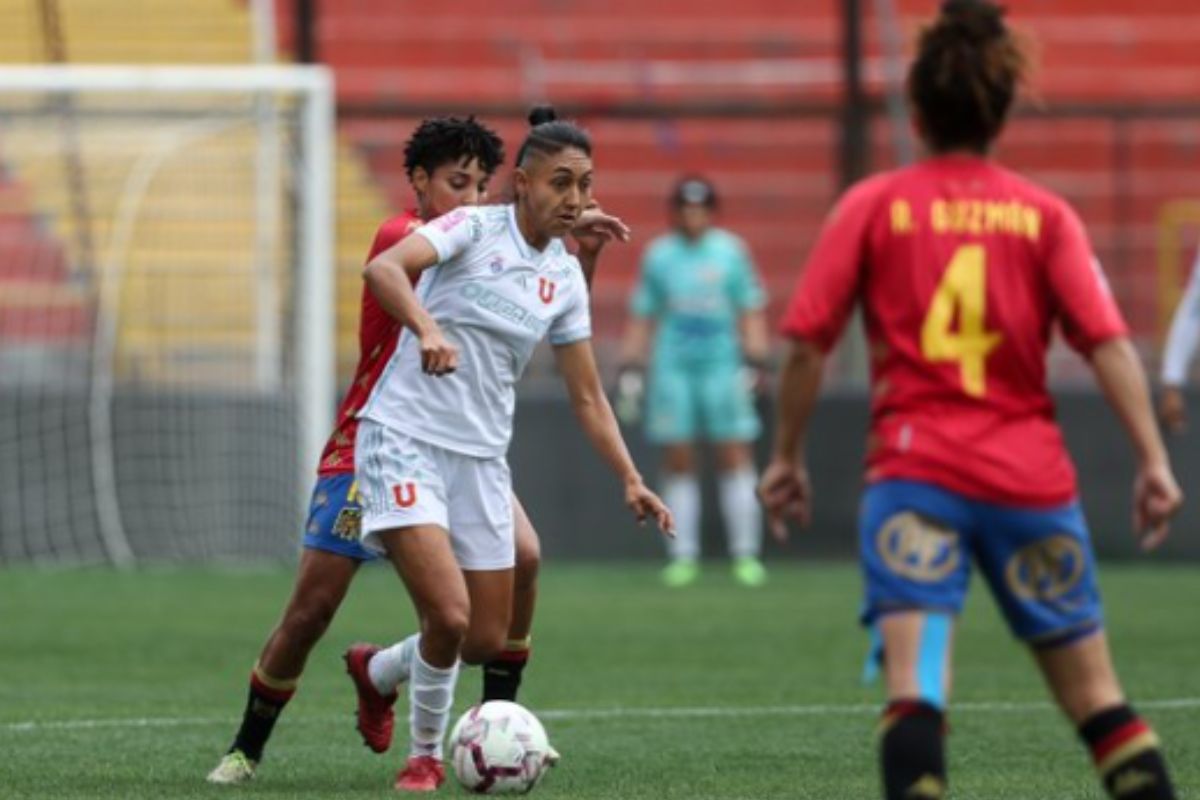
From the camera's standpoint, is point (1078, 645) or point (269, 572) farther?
point (269, 572)

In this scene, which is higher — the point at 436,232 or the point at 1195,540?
the point at 436,232

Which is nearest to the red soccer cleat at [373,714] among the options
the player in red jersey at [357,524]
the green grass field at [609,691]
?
the player in red jersey at [357,524]

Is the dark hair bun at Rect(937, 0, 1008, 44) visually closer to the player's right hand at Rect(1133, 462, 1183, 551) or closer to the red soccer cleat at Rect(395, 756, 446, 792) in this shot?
the player's right hand at Rect(1133, 462, 1183, 551)

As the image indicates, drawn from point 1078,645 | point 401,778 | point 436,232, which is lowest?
point 401,778

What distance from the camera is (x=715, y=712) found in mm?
9812

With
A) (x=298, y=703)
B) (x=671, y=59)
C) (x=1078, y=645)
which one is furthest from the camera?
(x=671, y=59)

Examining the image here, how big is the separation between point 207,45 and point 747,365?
18.2 feet

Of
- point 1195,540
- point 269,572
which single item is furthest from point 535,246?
point 1195,540

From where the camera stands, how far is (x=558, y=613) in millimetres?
14031

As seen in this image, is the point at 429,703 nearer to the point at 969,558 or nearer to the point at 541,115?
the point at 541,115

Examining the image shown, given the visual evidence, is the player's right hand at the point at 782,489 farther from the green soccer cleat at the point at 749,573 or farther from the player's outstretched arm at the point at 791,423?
the green soccer cleat at the point at 749,573

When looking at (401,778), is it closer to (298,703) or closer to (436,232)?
(436,232)

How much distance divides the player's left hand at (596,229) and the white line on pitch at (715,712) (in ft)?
7.40

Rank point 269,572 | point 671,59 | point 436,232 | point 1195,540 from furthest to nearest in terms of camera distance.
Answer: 1. point 671,59
2. point 1195,540
3. point 269,572
4. point 436,232
